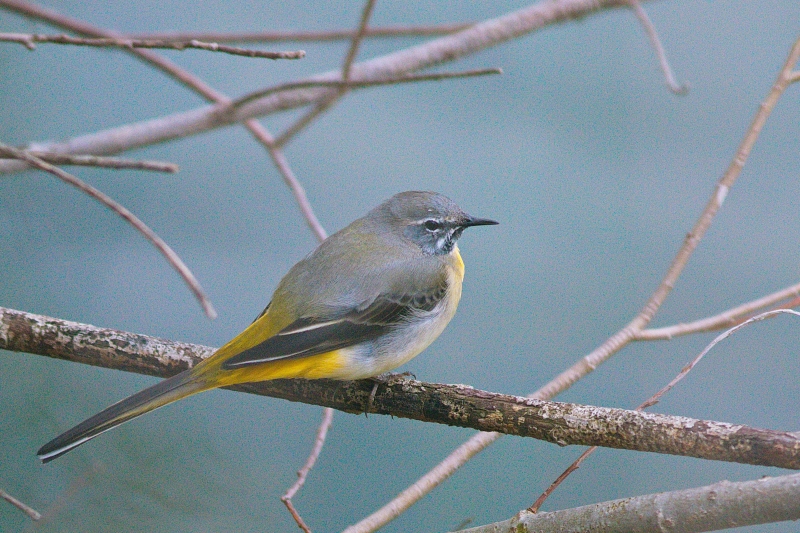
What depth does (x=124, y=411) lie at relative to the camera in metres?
1.57

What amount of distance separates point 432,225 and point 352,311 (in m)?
0.51

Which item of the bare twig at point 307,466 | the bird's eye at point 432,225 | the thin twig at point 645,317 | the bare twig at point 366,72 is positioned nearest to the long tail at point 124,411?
the bare twig at point 307,466

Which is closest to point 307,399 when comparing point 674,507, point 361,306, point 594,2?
point 361,306

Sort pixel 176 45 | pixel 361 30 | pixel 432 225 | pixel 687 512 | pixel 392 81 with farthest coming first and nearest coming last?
pixel 432 225
pixel 361 30
pixel 392 81
pixel 176 45
pixel 687 512

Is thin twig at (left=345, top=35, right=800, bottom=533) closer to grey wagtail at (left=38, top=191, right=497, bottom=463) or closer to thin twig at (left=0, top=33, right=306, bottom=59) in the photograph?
grey wagtail at (left=38, top=191, right=497, bottom=463)

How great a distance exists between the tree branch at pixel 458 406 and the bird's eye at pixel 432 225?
2.07 ft

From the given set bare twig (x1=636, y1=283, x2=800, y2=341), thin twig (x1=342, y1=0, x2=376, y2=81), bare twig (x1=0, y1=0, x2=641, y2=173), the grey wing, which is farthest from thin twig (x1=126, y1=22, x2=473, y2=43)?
bare twig (x1=636, y1=283, x2=800, y2=341)

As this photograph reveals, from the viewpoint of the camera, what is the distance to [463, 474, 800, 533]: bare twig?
107 centimetres

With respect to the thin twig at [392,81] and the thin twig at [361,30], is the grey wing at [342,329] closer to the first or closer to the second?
the thin twig at [392,81]

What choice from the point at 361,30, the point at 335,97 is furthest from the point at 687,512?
the point at 335,97

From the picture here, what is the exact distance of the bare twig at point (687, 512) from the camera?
42.1 inches

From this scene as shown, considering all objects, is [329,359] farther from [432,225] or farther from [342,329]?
[432,225]

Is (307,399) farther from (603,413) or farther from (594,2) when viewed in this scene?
(594,2)

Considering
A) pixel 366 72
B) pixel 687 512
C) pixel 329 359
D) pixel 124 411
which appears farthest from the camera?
pixel 366 72
